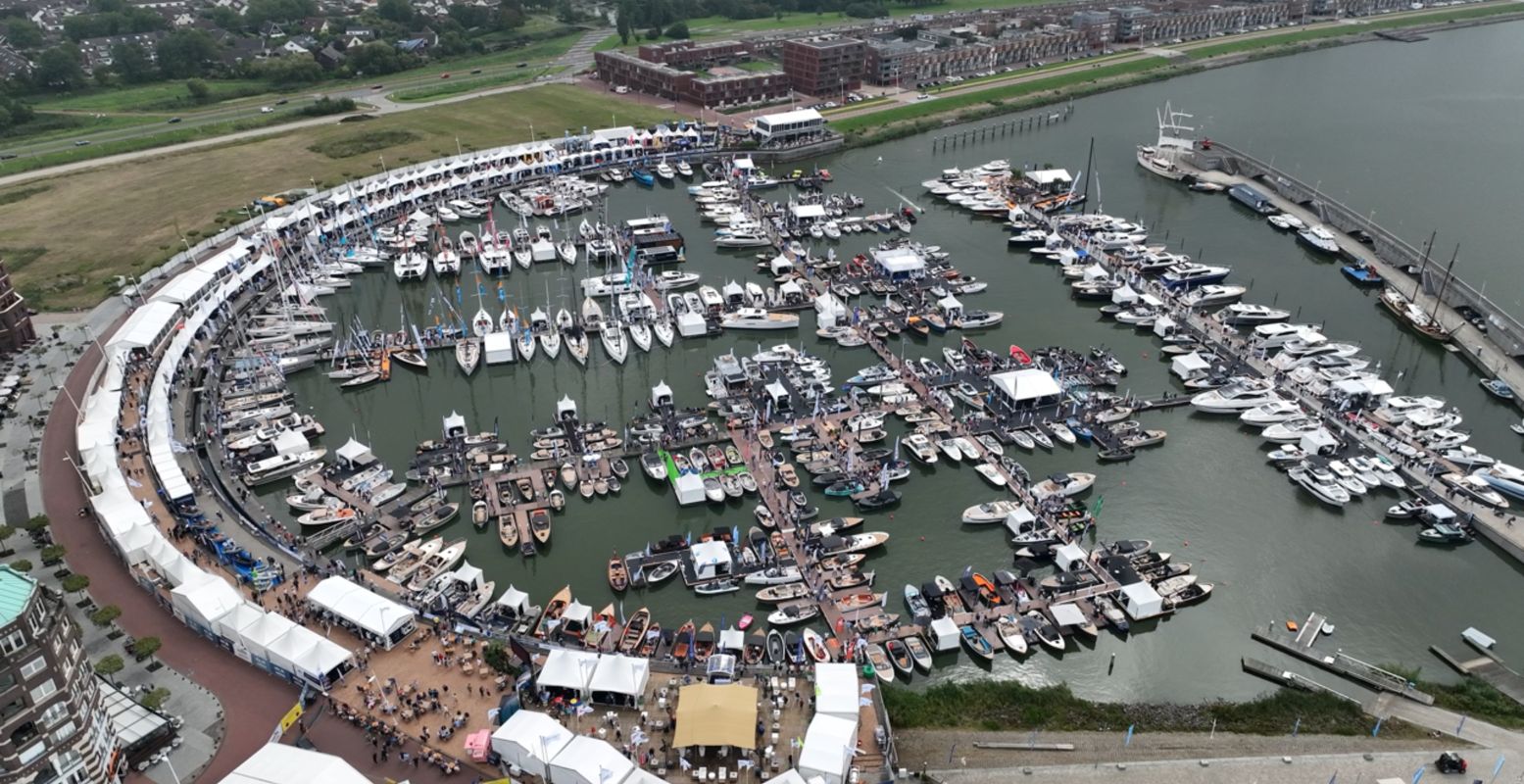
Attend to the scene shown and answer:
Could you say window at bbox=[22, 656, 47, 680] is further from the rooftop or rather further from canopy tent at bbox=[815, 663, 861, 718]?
canopy tent at bbox=[815, 663, 861, 718]

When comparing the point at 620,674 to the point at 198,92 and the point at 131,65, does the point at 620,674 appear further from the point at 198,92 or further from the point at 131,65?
the point at 131,65

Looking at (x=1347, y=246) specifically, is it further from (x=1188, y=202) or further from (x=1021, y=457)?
(x=1021, y=457)

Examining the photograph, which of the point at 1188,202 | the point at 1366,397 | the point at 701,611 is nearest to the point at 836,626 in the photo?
the point at 701,611

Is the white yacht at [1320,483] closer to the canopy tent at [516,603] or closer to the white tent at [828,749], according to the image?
the white tent at [828,749]

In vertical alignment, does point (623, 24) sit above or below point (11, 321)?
above

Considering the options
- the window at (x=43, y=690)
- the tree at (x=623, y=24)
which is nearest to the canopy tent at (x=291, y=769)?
the window at (x=43, y=690)

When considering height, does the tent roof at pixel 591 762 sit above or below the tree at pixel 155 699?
below

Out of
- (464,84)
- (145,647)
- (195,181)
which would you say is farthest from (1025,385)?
(464,84)
